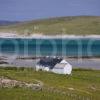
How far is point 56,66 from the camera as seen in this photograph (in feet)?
315

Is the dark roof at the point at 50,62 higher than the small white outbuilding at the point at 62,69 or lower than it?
higher

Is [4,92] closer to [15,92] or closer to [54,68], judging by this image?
[15,92]

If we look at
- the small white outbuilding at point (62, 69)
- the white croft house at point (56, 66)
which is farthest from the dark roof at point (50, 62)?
the small white outbuilding at point (62, 69)

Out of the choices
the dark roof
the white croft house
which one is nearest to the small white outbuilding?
the white croft house

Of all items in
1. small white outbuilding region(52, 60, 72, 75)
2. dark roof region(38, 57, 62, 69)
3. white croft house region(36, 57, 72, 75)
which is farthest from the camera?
dark roof region(38, 57, 62, 69)

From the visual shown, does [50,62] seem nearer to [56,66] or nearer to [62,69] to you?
[56,66]

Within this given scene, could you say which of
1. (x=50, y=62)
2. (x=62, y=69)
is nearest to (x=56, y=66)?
(x=62, y=69)

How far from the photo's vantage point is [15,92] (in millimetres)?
39156

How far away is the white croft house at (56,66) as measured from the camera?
93794 millimetres

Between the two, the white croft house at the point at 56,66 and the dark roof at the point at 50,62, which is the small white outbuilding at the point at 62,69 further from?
the dark roof at the point at 50,62

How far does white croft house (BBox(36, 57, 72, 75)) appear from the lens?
3693 inches

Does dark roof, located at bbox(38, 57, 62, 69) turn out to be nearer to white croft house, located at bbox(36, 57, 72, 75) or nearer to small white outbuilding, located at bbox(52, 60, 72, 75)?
white croft house, located at bbox(36, 57, 72, 75)

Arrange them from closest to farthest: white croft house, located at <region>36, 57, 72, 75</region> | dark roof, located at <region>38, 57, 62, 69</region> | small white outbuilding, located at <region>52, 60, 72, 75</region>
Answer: small white outbuilding, located at <region>52, 60, 72, 75</region>, white croft house, located at <region>36, 57, 72, 75</region>, dark roof, located at <region>38, 57, 62, 69</region>

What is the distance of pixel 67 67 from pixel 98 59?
2686 inches
